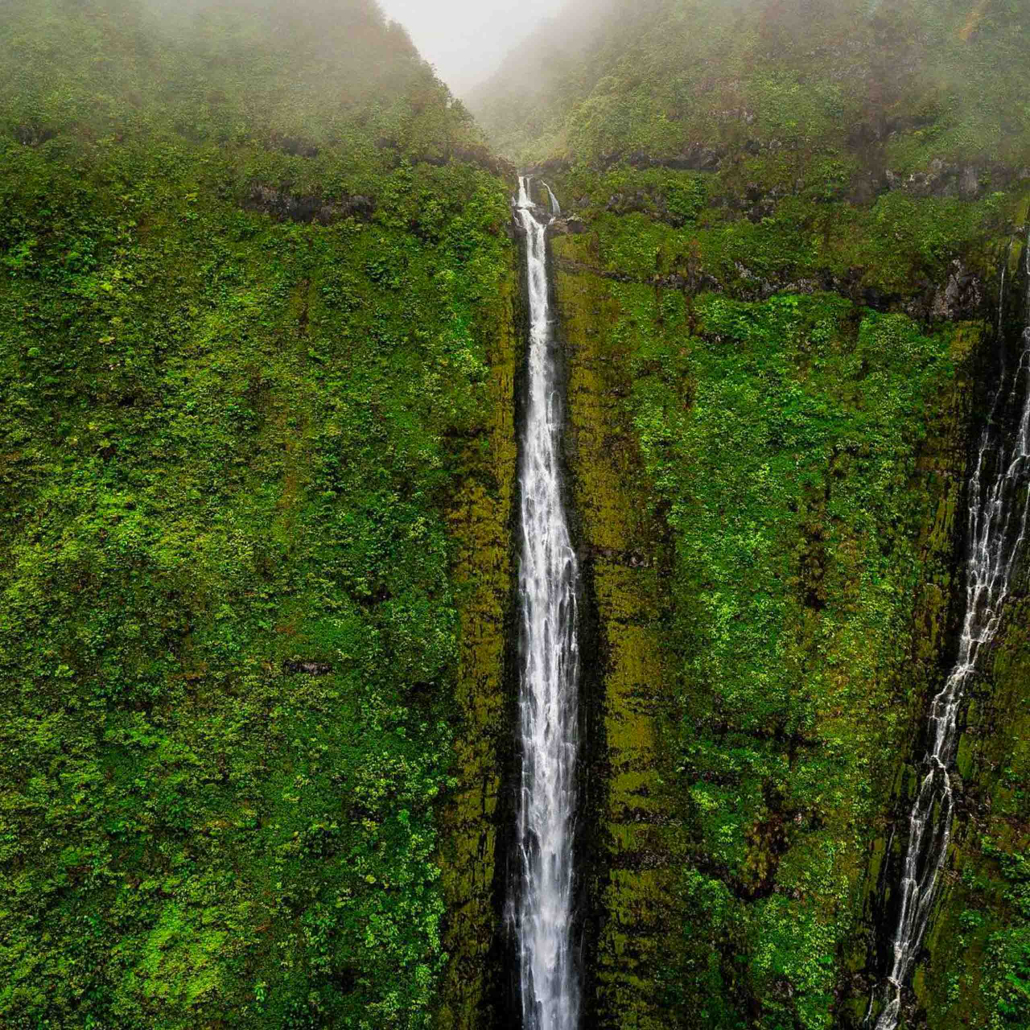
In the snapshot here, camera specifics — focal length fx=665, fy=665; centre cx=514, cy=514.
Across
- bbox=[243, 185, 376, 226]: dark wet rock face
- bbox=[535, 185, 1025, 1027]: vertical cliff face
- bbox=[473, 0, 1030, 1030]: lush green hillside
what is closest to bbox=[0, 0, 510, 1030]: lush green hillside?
bbox=[243, 185, 376, 226]: dark wet rock face

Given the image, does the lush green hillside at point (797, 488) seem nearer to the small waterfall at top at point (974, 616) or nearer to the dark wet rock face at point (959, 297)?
the dark wet rock face at point (959, 297)

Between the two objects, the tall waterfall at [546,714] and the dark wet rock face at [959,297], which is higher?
the dark wet rock face at [959,297]

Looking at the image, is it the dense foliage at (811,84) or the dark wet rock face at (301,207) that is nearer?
the dark wet rock face at (301,207)

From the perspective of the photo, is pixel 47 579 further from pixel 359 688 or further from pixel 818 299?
pixel 818 299

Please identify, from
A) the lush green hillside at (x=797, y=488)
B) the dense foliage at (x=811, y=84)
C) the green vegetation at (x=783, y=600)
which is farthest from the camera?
the dense foliage at (x=811, y=84)

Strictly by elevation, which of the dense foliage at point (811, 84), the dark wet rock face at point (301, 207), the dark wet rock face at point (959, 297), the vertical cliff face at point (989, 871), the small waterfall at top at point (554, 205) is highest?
the dense foliage at point (811, 84)

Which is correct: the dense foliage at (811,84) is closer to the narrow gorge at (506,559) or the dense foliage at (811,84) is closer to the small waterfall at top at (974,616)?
the narrow gorge at (506,559)

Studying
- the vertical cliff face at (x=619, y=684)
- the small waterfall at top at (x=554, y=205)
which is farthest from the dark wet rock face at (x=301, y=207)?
the vertical cliff face at (x=619, y=684)

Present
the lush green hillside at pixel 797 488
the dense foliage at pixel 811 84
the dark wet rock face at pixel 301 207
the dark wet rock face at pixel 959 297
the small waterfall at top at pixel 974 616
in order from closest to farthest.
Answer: the small waterfall at top at pixel 974 616
the lush green hillside at pixel 797 488
the dark wet rock face at pixel 959 297
the dark wet rock face at pixel 301 207
the dense foliage at pixel 811 84

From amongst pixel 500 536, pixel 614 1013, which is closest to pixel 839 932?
pixel 614 1013
